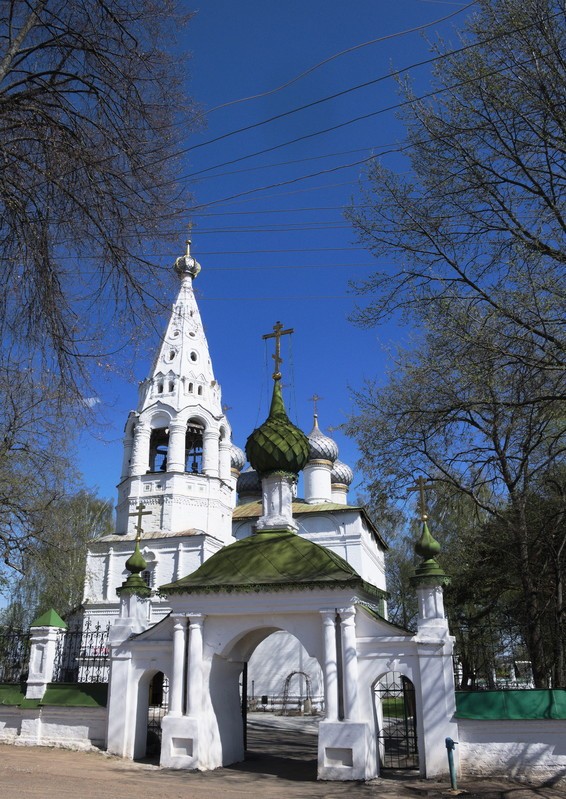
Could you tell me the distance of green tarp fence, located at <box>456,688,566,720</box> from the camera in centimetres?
816

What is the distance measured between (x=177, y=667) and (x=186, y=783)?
1.75 metres

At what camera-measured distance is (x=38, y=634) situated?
445 inches

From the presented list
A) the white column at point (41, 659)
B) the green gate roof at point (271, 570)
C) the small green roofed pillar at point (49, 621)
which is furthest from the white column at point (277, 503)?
the white column at point (41, 659)

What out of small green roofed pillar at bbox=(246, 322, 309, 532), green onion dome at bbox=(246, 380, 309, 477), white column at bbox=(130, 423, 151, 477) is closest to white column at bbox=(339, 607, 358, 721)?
small green roofed pillar at bbox=(246, 322, 309, 532)

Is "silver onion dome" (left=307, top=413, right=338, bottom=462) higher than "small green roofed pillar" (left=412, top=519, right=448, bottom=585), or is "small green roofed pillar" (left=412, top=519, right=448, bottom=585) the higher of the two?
"silver onion dome" (left=307, top=413, right=338, bottom=462)

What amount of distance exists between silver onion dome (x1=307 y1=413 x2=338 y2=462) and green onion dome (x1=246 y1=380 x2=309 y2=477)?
2134 cm

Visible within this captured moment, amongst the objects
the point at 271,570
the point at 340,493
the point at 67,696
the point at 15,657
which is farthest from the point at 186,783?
the point at 340,493

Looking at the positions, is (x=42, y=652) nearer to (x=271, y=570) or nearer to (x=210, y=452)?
(x=271, y=570)

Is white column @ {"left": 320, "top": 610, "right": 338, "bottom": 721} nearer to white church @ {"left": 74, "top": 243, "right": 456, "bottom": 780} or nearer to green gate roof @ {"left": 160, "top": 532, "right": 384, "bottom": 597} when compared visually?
white church @ {"left": 74, "top": 243, "right": 456, "bottom": 780}

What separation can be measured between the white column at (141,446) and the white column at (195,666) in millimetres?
14783

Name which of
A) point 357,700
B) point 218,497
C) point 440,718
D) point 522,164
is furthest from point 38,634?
point 218,497

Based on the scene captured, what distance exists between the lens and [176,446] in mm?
23719

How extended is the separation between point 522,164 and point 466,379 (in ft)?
8.11

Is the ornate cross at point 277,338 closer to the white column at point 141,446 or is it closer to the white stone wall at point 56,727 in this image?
the white stone wall at point 56,727
